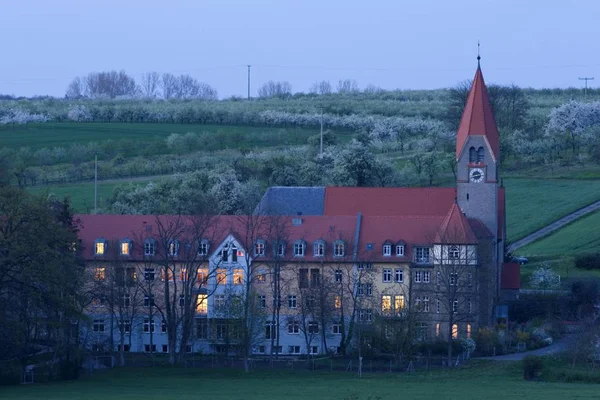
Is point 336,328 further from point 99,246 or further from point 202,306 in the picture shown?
point 99,246

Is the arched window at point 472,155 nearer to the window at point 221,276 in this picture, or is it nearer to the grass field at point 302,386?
the window at point 221,276

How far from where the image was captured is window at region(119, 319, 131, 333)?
70.9 m

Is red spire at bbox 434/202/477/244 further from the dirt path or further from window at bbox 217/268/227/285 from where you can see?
the dirt path

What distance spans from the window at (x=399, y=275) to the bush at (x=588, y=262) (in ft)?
65.2

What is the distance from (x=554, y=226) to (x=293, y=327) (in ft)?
130

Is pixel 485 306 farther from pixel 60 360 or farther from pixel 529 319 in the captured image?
pixel 60 360

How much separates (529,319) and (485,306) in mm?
3893

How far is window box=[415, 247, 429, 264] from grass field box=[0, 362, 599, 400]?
9.48 metres

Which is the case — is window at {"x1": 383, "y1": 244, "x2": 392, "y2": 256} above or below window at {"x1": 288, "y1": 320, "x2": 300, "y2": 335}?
above

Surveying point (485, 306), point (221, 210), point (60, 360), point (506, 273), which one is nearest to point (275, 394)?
point (60, 360)

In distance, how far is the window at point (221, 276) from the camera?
7519 cm

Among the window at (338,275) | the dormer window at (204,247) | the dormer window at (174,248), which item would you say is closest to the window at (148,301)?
the dormer window at (174,248)

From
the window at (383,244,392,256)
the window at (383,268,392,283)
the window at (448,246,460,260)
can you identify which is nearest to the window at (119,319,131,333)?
the window at (383,268,392,283)

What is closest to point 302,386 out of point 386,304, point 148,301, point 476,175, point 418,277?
point 386,304
